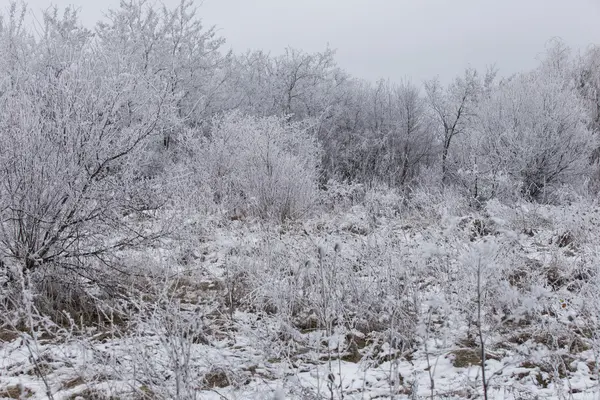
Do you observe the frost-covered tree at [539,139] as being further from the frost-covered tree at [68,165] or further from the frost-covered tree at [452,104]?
the frost-covered tree at [68,165]

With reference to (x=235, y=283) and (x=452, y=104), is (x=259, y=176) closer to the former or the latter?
(x=235, y=283)

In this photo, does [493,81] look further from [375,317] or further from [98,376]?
[98,376]

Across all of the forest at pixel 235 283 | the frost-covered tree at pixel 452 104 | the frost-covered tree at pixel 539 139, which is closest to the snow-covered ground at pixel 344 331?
the forest at pixel 235 283

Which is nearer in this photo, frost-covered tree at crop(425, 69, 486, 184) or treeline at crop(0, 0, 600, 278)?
treeline at crop(0, 0, 600, 278)

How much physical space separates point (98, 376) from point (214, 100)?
52.4 feet

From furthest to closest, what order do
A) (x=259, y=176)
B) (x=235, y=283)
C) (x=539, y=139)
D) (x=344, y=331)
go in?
1. (x=539, y=139)
2. (x=259, y=176)
3. (x=235, y=283)
4. (x=344, y=331)

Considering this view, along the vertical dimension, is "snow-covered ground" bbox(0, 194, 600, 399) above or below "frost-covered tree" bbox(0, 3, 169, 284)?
below

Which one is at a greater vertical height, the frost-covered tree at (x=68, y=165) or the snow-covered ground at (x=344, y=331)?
the frost-covered tree at (x=68, y=165)

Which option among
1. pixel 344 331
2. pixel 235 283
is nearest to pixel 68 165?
pixel 235 283

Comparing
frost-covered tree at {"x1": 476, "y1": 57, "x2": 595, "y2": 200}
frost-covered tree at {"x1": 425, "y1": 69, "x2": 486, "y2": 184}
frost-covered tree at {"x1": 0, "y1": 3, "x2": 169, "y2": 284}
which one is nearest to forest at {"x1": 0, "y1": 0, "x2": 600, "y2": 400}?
frost-covered tree at {"x1": 0, "y1": 3, "x2": 169, "y2": 284}

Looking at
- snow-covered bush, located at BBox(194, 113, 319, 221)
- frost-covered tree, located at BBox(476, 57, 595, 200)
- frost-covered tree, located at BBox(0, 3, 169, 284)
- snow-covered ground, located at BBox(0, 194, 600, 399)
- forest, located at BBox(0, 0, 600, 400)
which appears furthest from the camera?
frost-covered tree, located at BBox(476, 57, 595, 200)

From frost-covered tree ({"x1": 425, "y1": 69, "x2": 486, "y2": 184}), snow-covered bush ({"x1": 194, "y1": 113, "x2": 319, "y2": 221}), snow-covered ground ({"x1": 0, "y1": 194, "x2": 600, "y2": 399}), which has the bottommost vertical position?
snow-covered ground ({"x1": 0, "y1": 194, "x2": 600, "y2": 399})

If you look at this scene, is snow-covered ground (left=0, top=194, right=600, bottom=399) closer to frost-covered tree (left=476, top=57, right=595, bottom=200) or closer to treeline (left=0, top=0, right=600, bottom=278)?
treeline (left=0, top=0, right=600, bottom=278)

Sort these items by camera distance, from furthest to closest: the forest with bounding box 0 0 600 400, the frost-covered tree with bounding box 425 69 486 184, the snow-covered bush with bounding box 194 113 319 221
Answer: the frost-covered tree with bounding box 425 69 486 184
the snow-covered bush with bounding box 194 113 319 221
the forest with bounding box 0 0 600 400
